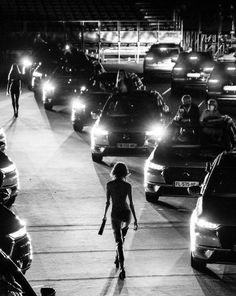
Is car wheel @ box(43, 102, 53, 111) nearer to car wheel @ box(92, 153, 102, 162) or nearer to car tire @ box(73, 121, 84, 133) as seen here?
car tire @ box(73, 121, 84, 133)

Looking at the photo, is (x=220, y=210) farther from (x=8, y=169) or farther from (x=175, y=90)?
(x=175, y=90)

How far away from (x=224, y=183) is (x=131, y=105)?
984 cm

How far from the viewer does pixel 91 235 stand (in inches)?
553

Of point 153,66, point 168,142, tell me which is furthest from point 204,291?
point 153,66

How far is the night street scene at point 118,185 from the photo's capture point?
449 inches

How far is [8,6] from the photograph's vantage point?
66750mm

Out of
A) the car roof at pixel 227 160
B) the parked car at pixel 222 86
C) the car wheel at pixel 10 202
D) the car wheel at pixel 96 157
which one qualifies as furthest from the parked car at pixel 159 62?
the car roof at pixel 227 160

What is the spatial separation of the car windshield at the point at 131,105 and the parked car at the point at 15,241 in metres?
10.9

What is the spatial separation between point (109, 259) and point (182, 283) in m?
1.49

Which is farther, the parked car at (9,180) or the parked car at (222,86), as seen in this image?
the parked car at (222,86)

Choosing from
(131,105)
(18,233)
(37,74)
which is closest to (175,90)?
(37,74)

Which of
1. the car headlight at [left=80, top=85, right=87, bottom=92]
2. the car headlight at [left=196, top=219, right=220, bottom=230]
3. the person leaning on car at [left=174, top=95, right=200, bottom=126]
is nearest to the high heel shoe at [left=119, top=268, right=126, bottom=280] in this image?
the car headlight at [left=196, top=219, right=220, bottom=230]

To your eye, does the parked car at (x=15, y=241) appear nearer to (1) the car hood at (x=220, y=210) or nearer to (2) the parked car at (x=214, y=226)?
(2) the parked car at (x=214, y=226)

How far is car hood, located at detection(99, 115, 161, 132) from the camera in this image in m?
20.8
